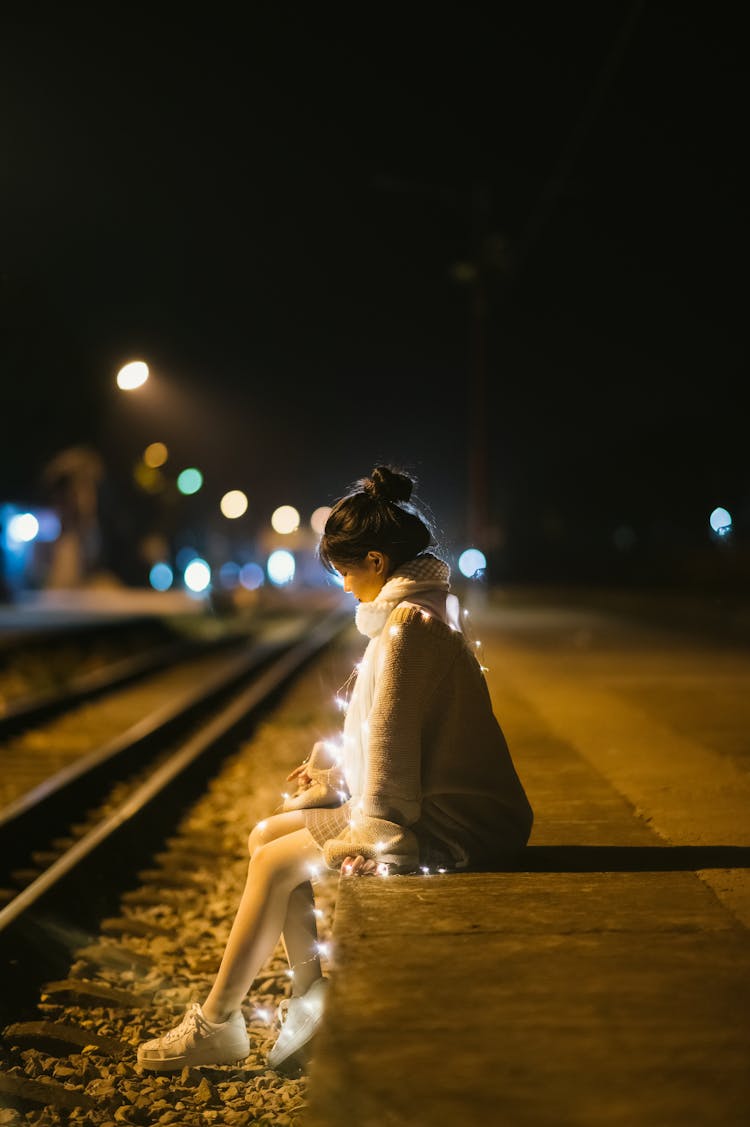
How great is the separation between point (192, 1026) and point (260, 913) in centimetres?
43

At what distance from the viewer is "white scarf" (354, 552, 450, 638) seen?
4125 millimetres

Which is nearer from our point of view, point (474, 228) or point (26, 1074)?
point (26, 1074)

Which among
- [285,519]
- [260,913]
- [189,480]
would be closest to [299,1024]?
[260,913]

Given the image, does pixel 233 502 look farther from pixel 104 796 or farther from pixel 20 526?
pixel 104 796

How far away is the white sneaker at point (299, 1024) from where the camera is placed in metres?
4.23

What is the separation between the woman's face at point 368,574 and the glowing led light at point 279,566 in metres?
81.0

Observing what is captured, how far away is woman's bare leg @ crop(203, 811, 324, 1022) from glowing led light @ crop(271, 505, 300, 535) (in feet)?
235

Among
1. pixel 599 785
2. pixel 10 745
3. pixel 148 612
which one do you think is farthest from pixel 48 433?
pixel 599 785

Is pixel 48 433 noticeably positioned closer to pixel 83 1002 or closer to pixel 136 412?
pixel 136 412

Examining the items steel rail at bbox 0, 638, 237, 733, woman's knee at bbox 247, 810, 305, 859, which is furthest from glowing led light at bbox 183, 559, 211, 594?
woman's knee at bbox 247, 810, 305, 859

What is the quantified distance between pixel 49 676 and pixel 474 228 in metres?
14.8

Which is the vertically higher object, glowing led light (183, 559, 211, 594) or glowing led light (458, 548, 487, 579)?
glowing led light (183, 559, 211, 594)

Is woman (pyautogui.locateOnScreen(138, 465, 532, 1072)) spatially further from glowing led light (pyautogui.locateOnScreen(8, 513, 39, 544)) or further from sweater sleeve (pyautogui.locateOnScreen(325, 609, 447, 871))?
glowing led light (pyautogui.locateOnScreen(8, 513, 39, 544))

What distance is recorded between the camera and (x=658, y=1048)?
309cm
